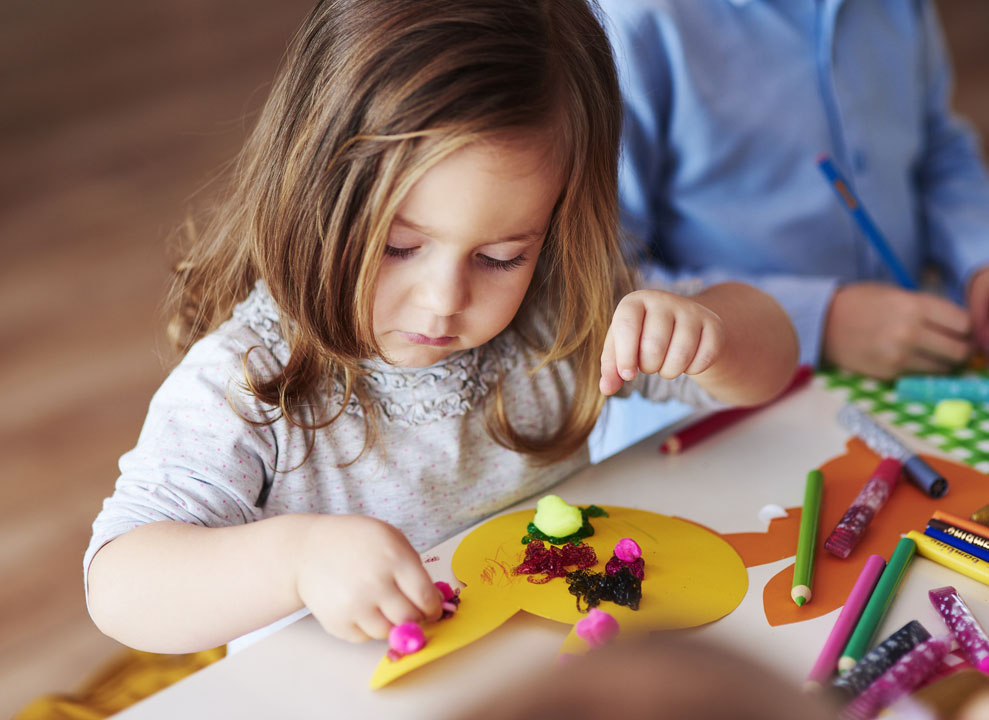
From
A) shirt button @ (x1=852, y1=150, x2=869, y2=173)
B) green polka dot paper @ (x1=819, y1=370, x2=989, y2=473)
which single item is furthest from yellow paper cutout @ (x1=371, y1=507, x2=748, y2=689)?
shirt button @ (x1=852, y1=150, x2=869, y2=173)

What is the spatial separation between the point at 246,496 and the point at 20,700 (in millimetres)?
826

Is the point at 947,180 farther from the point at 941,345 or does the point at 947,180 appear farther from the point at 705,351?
the point at 705,351

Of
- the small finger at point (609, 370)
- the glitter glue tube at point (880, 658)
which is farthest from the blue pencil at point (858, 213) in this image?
the glitter glue tube at point (880, 658)

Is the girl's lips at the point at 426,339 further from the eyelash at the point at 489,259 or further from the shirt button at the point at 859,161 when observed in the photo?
the shirt button at the point at 859,161

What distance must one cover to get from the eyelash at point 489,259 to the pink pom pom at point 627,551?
0.19m

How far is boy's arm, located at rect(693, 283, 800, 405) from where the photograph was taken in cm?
69

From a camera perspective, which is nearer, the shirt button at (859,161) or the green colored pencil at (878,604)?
the green colored pencil at (878,604)

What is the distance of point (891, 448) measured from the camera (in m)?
0.68

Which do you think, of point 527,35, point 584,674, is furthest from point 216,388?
point 584,674

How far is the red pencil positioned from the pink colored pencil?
18 centimetres

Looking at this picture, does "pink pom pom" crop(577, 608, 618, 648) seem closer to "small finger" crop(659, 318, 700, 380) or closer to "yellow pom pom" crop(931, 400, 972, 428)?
"small finger" crop(659, 318, 700, 380)

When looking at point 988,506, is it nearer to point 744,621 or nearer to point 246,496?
point 744,621

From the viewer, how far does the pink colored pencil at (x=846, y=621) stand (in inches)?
18.9

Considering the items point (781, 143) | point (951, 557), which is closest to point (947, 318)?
point (781, 143)
